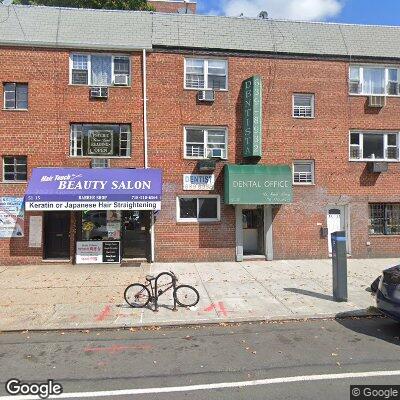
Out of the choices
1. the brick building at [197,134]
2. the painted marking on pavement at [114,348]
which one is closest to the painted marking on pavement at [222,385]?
the painted marking on pavement at [114,348]

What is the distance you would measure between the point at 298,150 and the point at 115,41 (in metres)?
8.35

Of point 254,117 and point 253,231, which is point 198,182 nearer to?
point 253,231

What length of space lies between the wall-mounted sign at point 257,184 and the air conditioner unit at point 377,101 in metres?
4.60

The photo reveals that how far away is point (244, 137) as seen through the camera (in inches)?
620

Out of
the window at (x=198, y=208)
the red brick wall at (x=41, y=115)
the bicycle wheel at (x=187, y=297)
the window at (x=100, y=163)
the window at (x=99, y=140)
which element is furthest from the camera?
the window at (x=198, y=208)

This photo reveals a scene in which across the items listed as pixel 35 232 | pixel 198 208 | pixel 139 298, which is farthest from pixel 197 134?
pixel 139 298

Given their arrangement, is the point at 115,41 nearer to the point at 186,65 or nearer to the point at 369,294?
the point at 186,65

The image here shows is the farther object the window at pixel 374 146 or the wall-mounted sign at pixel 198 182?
the window at pixel 374 146

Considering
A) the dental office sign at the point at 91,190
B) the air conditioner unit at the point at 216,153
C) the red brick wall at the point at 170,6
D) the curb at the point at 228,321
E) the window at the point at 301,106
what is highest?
the red brick wall at the point at 170,6

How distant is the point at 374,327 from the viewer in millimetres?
7926

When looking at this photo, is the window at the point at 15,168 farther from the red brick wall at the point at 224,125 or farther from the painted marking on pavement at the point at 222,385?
the painted marking on pavement at the point at 222,385

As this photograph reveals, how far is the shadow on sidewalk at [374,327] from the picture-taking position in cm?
729

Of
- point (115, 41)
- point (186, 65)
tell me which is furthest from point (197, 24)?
point (115, 41)

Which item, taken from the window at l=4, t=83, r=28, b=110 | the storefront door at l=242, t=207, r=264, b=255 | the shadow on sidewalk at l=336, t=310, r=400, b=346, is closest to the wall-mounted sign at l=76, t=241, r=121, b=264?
the storefront door at l=242, t=207, r=264, b=255
